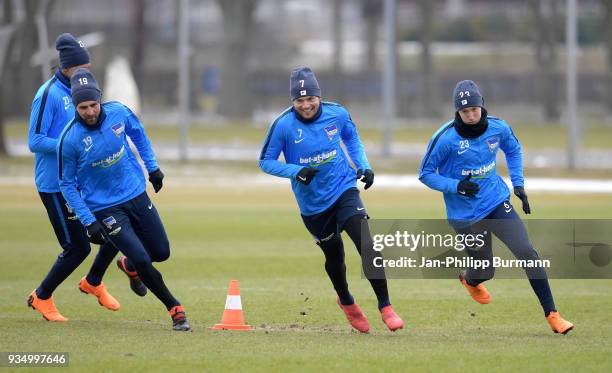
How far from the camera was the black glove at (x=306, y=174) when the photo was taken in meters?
10.9

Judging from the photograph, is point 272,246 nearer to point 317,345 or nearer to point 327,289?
point 327,289

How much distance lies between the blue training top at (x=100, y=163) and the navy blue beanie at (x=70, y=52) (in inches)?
33.0

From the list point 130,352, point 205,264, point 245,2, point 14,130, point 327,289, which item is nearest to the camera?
point 130,352

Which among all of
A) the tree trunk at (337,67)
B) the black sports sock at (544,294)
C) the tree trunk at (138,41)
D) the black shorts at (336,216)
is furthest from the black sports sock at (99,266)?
the tree trunk at (138,41)

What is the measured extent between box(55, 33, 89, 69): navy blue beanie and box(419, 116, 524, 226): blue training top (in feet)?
11.0

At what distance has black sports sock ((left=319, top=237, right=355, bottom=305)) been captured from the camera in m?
11.4

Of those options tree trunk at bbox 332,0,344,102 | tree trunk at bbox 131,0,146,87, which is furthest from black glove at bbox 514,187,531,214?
tree trunk at bbox 131,0,146,87

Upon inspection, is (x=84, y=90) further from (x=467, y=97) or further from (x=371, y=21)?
(x=371, y=21)

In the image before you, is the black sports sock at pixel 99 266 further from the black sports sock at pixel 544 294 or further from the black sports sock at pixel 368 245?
the black sports sock at pixel 544 294

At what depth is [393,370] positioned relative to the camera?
30.0 ft

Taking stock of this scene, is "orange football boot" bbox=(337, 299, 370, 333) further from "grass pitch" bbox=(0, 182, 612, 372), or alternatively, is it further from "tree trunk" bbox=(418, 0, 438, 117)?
"tree trunk" bbox=(418, 0, 438, 117)

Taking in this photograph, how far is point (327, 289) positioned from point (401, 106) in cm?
5458

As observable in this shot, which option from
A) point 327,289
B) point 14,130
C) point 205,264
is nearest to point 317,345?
point 327,289

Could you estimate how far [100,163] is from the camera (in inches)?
441
